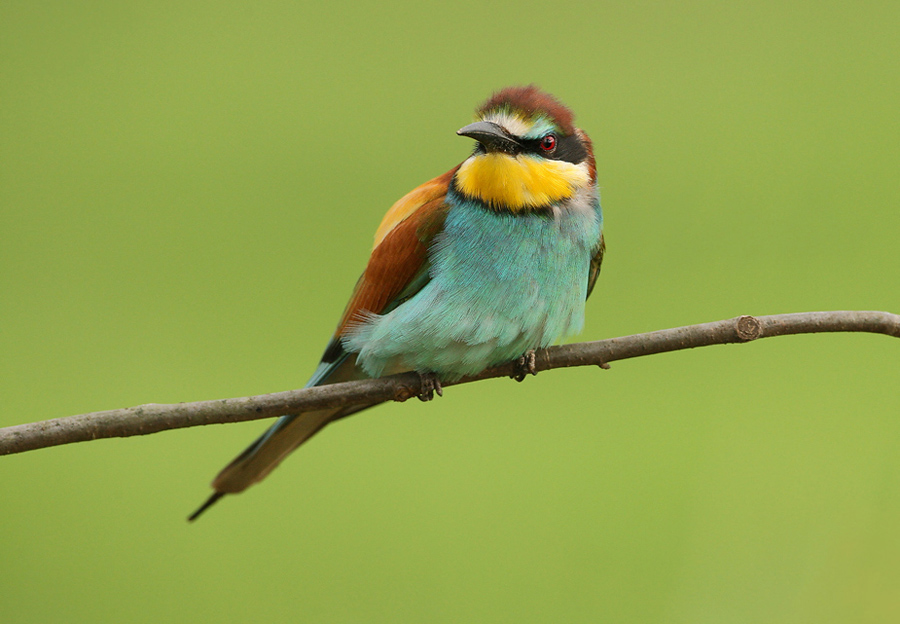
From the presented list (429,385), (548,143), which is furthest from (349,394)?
(548,143)

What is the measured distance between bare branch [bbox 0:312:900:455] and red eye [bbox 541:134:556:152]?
12.0 inches

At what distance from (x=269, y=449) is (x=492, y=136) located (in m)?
0.64

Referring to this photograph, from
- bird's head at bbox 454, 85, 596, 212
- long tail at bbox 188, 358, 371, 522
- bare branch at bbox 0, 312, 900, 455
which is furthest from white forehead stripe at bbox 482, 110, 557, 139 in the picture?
long tail at bbox 188, 358, 371, 522

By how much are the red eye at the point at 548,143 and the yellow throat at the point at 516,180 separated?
0.02 meters

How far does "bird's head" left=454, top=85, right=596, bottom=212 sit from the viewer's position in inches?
47.2

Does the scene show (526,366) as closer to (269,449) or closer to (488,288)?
(488,288)

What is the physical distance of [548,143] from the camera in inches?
48.6

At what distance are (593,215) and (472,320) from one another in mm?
267

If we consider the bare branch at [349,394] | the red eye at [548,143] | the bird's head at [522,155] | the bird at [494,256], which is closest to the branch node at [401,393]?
the bare branch at [349,394]

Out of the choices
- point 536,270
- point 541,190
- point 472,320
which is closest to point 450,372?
point 472,320

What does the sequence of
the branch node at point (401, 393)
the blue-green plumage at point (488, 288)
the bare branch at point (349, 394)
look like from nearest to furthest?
the bare branch at point (349, 394) < the branch node at point (401, 393) < the blue-green plumage at point (488, 288)

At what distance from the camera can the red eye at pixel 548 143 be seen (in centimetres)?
123

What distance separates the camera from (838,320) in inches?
40.9

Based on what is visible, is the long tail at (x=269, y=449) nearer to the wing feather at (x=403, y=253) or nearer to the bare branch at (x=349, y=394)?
the wing feather at (x=403, y=253)
